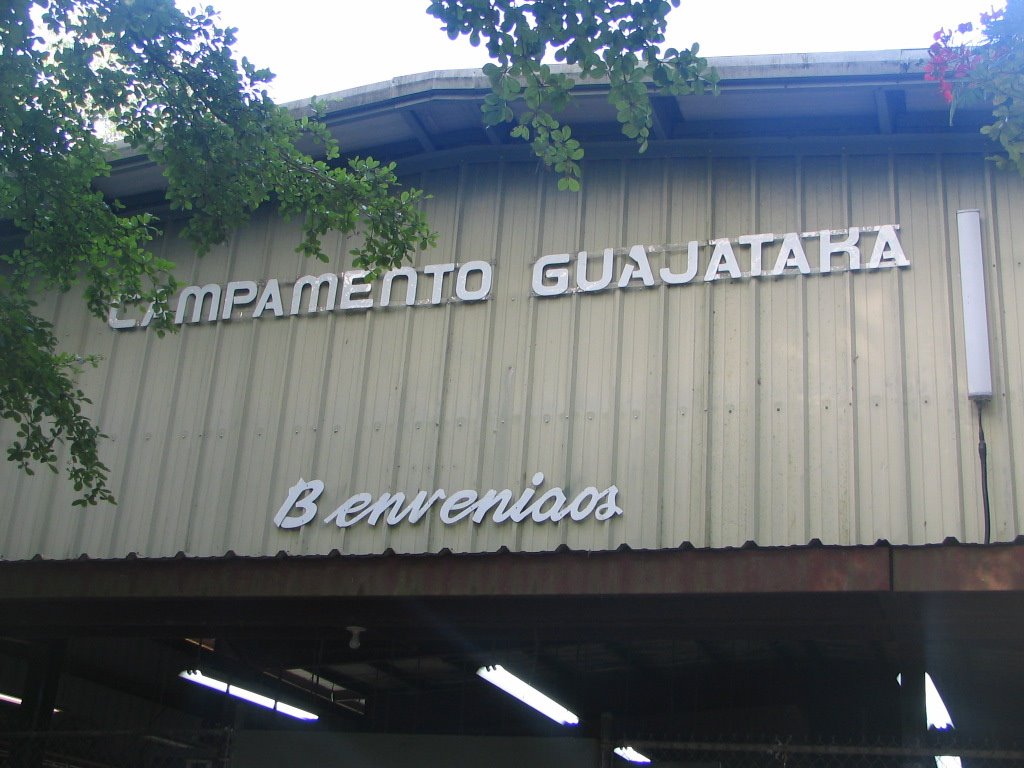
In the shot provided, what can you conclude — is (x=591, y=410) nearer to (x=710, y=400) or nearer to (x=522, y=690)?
(x=710, y=400)

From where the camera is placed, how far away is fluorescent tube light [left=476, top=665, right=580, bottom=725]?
1008 centimetres

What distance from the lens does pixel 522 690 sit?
A: 1081 centimetres

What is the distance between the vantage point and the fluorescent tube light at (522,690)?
10.1m

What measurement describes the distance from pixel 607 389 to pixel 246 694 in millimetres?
5453

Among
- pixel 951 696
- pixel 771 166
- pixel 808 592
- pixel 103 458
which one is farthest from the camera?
pixel 951 696

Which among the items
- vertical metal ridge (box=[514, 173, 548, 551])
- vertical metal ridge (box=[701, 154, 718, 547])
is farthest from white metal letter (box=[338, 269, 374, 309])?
vertical metal ridge (box=[701, 154, 718, 547])

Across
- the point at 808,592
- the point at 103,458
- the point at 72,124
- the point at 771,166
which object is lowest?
the point at 808,592

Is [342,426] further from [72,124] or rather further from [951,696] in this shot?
[951,696]

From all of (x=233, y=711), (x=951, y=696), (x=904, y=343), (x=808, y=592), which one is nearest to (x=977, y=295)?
(x=904, y=343)

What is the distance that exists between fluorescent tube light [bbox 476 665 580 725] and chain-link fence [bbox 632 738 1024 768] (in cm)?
103

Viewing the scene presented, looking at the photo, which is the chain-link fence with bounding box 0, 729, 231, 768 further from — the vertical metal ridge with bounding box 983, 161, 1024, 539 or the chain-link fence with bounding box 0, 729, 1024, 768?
the vertical metal ridge with bounding box 983, 161, 1024, 539

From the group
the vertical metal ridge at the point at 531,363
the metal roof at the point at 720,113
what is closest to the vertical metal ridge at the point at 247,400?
the metal roof at the point at 720,113

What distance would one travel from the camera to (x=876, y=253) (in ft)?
28.6

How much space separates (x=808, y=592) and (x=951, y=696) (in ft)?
23.9
